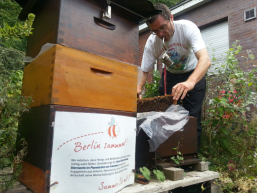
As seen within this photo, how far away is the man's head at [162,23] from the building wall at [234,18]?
2.78m

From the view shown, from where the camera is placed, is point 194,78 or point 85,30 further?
point 194,78

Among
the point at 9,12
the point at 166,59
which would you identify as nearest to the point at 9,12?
the point at 9,12

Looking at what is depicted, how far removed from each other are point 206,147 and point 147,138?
1242 mm

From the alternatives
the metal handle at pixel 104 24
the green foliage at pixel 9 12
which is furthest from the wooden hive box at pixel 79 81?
the green foliage at pixel 9 12

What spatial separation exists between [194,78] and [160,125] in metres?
0.56

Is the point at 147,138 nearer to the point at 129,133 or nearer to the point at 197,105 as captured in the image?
the point at 129,133

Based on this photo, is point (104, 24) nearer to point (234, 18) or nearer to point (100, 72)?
point (100, 72)

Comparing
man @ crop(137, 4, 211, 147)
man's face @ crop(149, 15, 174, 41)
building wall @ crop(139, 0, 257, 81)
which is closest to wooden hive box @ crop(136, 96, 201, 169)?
→ man @ crop(137, 4, 211, 147)

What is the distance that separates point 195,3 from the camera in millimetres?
5523

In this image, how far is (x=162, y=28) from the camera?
2.21 metres

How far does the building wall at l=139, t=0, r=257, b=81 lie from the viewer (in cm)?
454

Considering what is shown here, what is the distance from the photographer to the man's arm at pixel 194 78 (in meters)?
1.75

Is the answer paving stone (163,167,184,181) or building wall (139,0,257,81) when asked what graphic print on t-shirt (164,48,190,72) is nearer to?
paving stone (163,167,184,181)

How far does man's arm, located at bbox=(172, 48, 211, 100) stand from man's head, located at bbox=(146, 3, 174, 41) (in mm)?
424
